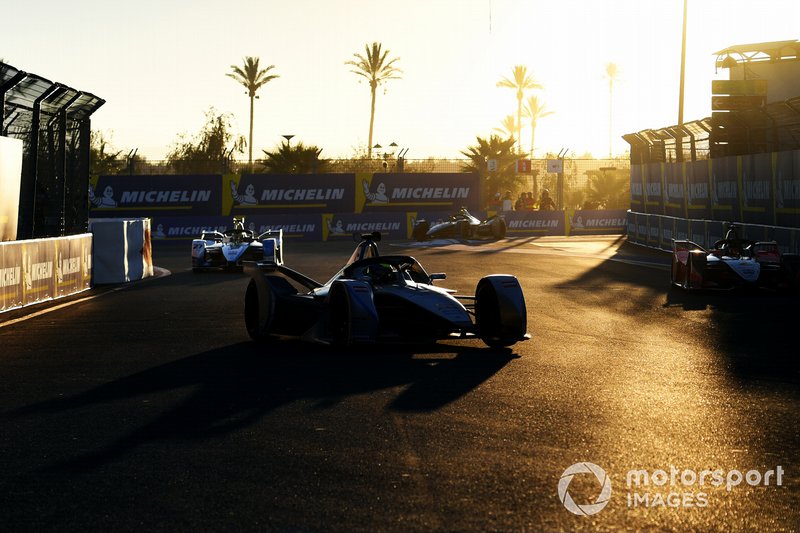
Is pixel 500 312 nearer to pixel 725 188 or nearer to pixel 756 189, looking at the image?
pixel 756 189

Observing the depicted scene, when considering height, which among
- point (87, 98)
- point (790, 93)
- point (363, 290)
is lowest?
point (363, 290)

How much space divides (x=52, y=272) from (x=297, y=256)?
13.7m

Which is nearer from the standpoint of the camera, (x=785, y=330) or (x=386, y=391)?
(x=386, y=391)

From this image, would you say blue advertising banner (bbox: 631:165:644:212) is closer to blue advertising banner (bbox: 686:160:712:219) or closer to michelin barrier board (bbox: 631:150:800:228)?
michelin barrier board (bbox: 631:150:800:228)

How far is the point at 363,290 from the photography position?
11.5 m

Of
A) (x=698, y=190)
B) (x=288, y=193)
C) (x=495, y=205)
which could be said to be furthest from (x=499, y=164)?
(x=698, y=190)

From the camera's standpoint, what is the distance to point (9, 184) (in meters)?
19.3

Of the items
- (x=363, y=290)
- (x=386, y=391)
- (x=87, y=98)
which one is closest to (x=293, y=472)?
(x=386, y=391)

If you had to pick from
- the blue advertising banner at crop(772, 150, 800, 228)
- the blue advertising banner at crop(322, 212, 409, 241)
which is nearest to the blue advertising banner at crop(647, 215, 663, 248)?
the blue advertising banner at crop(772, 150, 800, 228)

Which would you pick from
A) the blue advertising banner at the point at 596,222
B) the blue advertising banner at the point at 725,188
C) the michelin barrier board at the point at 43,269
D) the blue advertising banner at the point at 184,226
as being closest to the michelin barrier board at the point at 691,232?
the blue advertising banner at the point at 725,188

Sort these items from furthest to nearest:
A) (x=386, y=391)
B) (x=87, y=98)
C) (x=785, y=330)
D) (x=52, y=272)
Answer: (x=87, y=98) < (x=52, y=272) < (x=785, y=330) < (x=386, y=391)

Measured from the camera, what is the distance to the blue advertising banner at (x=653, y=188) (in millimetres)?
37812

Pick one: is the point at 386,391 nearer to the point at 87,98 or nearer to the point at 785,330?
the point at 785,330

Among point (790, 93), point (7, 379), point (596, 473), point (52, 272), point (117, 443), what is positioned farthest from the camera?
point (790, 93)
